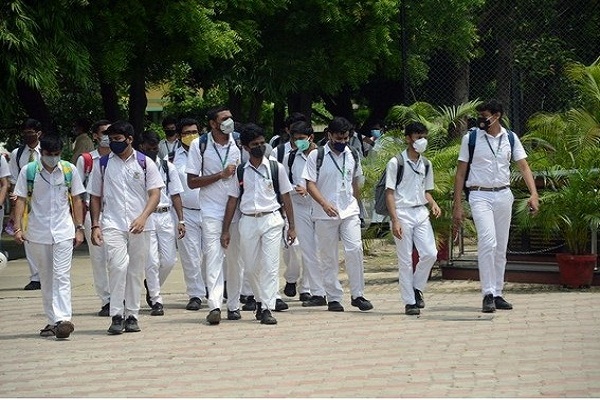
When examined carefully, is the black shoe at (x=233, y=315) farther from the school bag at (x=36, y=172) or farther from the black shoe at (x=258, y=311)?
the school bag at (x=36, y=172)

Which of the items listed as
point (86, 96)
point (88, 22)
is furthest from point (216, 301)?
point (86, 96)

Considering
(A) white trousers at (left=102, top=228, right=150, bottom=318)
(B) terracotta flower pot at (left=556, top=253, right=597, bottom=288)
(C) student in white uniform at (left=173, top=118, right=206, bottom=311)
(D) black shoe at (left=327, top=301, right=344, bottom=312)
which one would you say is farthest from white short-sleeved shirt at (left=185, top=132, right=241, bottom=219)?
(B) terracotta flower pot at (left=556, top=253, right=597, bottom=288)

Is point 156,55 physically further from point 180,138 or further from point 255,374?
point 255,374

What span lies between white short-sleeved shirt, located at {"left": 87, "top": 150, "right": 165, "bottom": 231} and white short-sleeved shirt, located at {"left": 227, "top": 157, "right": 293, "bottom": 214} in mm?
844

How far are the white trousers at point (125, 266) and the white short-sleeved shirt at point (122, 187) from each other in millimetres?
108

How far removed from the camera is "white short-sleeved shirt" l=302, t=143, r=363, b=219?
1402 cm

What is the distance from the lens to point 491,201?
13586 mm

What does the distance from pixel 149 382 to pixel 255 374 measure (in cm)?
76

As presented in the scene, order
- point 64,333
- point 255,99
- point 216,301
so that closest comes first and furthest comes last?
point 64,333
point 216,301
point 255,99

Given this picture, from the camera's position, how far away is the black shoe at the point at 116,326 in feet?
41.4

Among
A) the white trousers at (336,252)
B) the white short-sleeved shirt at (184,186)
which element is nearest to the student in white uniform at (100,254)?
the white short-sleeved shirt at (184,186)

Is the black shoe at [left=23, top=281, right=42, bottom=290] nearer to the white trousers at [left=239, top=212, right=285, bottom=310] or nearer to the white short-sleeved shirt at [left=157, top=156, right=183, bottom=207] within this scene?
the white short-sleeved shirt at [left=157, top=156, right=183, bottom=207]

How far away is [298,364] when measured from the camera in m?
10.6

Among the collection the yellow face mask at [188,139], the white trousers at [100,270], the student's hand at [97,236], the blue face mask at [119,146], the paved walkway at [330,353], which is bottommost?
the paved walkway at [330,353]
